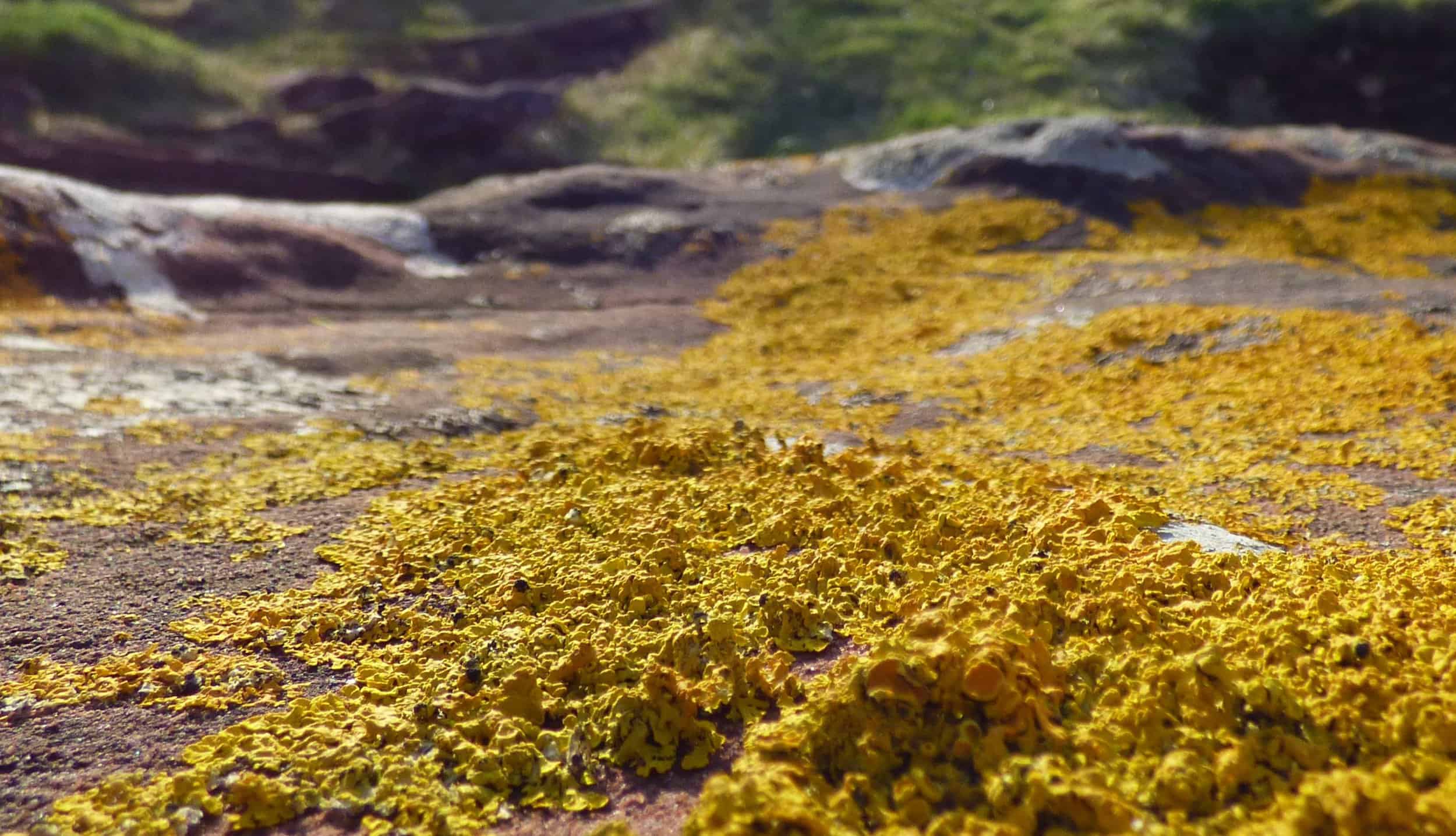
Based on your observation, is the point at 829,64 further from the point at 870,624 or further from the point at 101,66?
the point at 870,624

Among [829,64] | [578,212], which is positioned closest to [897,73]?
[829,64]

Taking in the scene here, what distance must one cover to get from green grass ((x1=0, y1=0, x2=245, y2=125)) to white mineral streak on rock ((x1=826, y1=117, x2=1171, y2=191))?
24.2 metres

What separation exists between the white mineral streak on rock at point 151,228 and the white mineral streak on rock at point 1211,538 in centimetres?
1551

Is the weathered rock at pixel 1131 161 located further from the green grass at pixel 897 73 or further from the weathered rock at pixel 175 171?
the weathered rock at pixel 175 171

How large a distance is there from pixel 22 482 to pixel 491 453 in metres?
3.65

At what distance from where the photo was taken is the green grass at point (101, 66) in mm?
29219

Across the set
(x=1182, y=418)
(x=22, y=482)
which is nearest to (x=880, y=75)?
(x=1182, y=418)

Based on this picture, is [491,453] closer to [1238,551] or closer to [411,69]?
[1238,551]

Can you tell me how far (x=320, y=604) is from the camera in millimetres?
5102

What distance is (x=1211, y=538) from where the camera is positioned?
5.05 metres

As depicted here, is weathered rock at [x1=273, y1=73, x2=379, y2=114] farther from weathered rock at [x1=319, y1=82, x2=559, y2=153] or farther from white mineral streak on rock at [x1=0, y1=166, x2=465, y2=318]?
white mineral streak on rock at [x1=0, y1=166, x2=465, y2=318]

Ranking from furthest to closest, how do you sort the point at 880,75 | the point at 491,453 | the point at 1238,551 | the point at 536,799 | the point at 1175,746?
the point at 880,75, the point at 491,453, the point at 1238,551, the point at 536,799, the point at 1175,746

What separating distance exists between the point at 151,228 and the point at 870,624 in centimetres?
1704

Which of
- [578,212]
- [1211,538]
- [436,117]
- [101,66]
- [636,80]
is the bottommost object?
[578,212]
